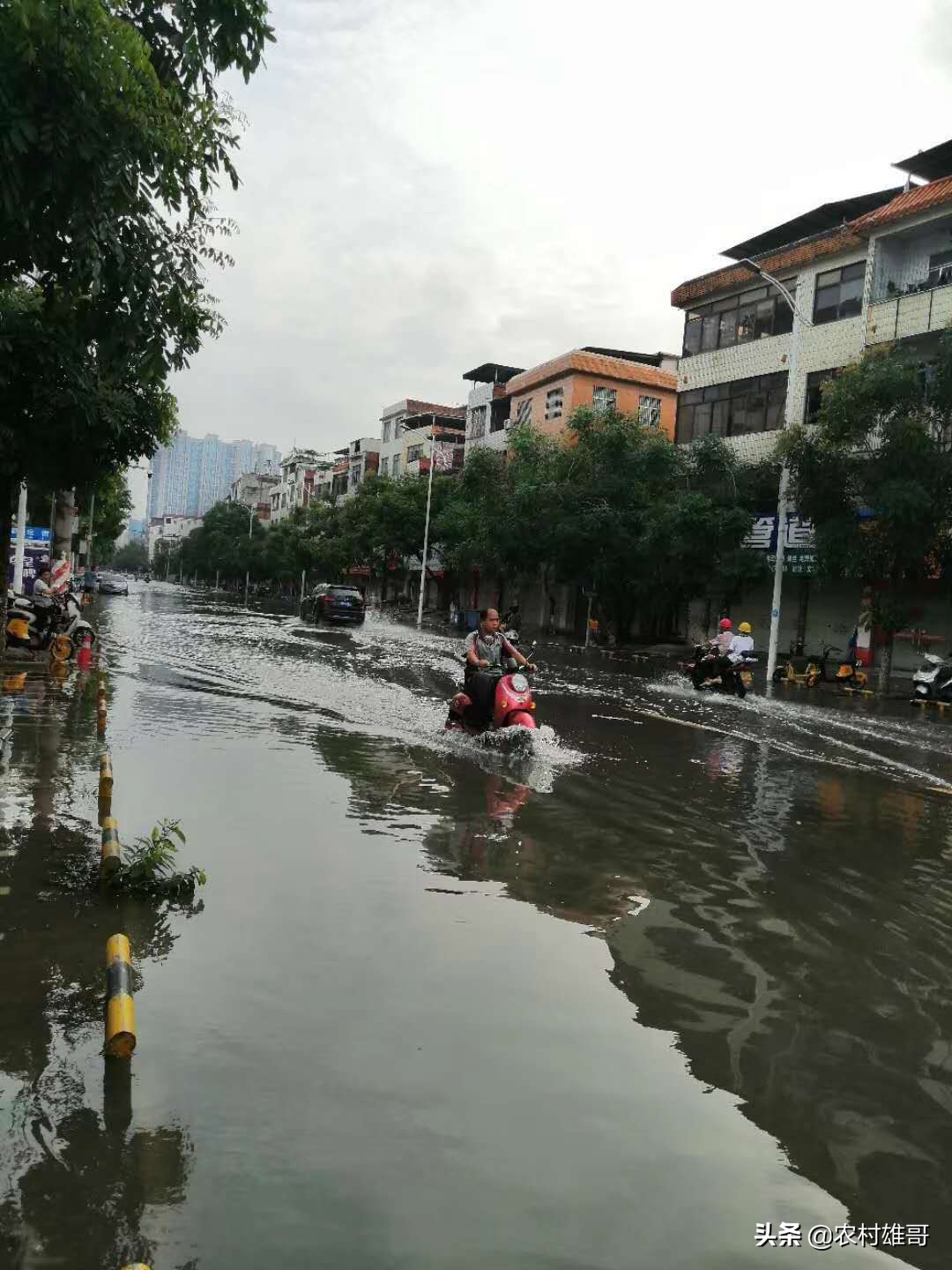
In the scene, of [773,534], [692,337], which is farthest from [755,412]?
[773,534]

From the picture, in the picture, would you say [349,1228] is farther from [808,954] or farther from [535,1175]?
[808,954]

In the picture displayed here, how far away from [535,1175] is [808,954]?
2.62 m

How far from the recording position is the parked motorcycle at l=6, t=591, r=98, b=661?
59.1 feet

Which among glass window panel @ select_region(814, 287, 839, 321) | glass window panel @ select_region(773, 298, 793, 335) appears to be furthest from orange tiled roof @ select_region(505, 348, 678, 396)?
glass window panel @ select_region(814, 287, 839, 321)

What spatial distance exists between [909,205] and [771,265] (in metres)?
6.38

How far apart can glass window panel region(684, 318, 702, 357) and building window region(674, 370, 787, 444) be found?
5.09ft

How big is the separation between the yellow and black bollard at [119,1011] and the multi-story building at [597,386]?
45946 millimetres

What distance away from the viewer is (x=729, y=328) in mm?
37219

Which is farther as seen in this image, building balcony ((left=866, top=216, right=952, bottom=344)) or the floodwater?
building balcony ((left=866, top=216, right=952, bottom=344))

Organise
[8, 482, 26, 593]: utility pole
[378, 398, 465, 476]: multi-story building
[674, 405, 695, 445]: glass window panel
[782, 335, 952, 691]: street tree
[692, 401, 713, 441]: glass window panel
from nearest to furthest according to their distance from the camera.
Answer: [782, 335, 952, 691]: street tree < [8, 482, 26, 593]: utility pole < [692, 401, 713, 441]: glass window panel < [674, 405, 695, 445]: glass window panel < [378, 398, 465, 476]: multi-story building

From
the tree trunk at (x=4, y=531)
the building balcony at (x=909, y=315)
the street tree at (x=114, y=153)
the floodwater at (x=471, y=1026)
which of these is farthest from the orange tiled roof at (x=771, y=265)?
the street tree at (x=114, y=153)

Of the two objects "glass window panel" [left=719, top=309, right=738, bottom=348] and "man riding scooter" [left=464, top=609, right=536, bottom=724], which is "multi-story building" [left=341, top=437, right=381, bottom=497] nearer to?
"glass window panel" [left=719, top=309, right=738, bottom=348]

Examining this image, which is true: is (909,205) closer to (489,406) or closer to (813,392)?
(813,392)

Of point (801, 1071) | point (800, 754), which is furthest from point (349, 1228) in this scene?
point (800, 754)
